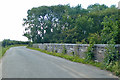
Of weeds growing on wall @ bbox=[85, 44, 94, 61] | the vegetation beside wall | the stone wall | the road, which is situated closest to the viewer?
the road

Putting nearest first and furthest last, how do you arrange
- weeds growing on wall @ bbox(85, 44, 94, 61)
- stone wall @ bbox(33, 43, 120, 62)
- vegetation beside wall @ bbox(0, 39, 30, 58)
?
stone wall @ bbox(33, 43, 120, 62), weeds growing on wall @ bbox(85, 44, 94, 61), vegetation beside wall @ bbox(0, 39, 30, 58)

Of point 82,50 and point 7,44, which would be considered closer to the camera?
point 82,50

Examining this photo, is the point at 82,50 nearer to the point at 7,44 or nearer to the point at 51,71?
the point at 51,71

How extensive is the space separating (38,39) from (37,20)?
19.8 ft

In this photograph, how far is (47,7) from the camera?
52.9 meters

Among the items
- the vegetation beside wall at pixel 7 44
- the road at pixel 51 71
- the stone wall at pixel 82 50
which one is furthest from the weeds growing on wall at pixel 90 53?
the vegetation beside wall at pixel 7 44

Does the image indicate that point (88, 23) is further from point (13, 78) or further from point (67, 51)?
point (13, 78)

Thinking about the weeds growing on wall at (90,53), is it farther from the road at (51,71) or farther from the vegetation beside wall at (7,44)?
the vegetation beside wall at (7,44)

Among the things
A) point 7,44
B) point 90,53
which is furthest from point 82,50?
point 7,44

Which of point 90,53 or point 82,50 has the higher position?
point 82,50

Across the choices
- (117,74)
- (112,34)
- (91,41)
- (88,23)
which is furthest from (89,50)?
(88,23)

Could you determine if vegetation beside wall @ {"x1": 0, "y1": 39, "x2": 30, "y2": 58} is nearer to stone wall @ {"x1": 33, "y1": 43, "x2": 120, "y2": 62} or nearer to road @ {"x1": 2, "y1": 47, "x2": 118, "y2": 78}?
stone wall @ {"x1": 33, "y1": 43, "x2": 120, "y2": 62}

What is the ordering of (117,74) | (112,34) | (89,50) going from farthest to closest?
(89,50) → (112,34) → (117,74)

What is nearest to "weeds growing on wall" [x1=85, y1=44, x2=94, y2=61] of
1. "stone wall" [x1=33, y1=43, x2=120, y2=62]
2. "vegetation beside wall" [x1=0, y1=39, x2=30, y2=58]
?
"stone wall" [x1=33, y1=43, x2=120, y2=62]
